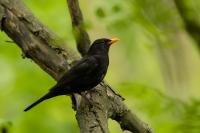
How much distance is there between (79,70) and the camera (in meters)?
3.40

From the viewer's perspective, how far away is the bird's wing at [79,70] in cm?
327

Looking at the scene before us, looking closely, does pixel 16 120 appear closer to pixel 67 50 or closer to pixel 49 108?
pixel 49 108

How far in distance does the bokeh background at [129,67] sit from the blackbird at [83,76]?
0.65 feet

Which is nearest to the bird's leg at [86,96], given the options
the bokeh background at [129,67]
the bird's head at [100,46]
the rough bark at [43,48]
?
the rough bark at [43,48]

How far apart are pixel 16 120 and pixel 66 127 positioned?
43 cm

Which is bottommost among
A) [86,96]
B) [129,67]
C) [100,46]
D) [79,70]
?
[86,96]

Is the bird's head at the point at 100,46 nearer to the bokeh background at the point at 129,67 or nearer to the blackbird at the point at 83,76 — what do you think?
the blackbird at the point at 83,76

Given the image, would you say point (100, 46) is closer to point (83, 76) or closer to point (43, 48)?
point (83, 76)

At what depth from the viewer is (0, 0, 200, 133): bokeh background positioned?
162 cm

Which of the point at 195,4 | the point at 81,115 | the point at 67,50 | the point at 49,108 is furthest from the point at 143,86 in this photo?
the point at 49,108

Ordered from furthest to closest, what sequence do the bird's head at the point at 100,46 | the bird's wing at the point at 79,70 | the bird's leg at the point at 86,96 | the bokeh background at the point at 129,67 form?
the bird's head at the point at 100,46 → the bird's wing at the point at 79,70 → the bird's leg at the point at 86,96 → the bokeh background at the point at 129,67

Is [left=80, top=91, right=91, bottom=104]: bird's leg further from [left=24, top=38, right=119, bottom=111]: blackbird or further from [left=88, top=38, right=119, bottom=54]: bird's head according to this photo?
[left=88, top=38, right=119, bottom=54]: bird's head

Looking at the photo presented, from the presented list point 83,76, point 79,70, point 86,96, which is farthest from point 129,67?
point 86,96

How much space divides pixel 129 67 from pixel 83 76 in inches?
99.7
